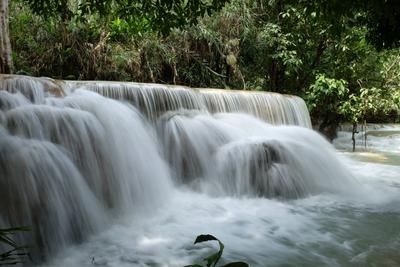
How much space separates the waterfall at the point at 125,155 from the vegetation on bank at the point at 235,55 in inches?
99.7

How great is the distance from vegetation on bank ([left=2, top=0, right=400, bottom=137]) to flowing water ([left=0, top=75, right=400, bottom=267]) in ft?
9.54

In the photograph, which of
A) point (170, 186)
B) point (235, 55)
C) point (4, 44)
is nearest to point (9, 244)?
point (170, 186)

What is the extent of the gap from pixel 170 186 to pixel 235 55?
701 centimetres

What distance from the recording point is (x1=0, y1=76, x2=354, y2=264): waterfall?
350cm

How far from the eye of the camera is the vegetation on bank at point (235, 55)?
8984 millimetres

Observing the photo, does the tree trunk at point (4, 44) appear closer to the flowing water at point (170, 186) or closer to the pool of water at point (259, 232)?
the flowing water at point (170, 186)

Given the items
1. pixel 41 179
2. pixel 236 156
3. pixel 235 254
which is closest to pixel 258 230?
pixel 235 254

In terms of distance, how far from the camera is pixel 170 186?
18.0 ft

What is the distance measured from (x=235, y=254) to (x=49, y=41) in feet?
24.1

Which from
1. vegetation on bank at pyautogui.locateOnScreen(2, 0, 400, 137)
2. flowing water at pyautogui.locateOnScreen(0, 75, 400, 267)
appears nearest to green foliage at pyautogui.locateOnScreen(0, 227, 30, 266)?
flowing water at pyautogui.locateOnScreen(0, 75, 400, 267)

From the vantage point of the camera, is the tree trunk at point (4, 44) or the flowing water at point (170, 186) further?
the tree trunk at point (4, 44)

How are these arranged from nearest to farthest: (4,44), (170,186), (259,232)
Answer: (259,232) → (170,186) → (4,44)

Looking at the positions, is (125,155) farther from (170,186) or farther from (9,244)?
(9,244)

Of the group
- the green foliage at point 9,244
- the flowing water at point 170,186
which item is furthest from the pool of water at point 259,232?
the green foliage at point 9,244
